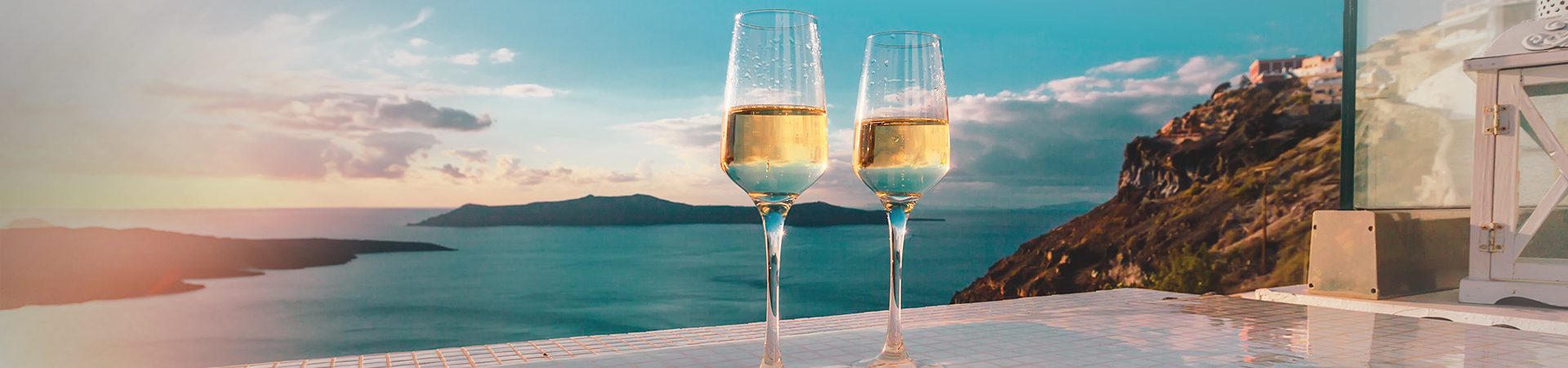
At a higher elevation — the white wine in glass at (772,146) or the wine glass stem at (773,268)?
the white wine in glass at (772,146)

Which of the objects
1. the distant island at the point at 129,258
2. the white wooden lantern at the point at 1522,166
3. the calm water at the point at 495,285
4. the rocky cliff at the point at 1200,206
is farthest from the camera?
the rocky cliff at the point at 1200,206

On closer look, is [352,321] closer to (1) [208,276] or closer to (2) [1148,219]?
(1) [208,276]

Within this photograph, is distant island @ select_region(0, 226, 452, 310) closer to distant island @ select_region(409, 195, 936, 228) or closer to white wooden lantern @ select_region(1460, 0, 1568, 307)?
distant island @ select_region(409, 195, 936, 228)

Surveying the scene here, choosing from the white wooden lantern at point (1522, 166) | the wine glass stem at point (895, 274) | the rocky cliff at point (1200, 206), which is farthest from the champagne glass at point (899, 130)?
the rocky cliff at point (1200, 206)

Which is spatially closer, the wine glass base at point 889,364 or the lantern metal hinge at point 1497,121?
the wine glass base at point 889,364

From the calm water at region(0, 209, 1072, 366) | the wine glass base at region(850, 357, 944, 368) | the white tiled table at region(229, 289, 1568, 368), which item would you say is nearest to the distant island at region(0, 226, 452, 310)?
the calm water at region(0, 209, 1072, 366)

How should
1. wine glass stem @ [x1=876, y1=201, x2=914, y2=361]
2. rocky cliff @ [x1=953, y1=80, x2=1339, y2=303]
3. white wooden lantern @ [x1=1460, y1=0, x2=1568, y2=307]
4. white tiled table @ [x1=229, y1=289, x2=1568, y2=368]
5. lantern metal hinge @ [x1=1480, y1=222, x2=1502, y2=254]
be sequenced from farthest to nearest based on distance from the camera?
rocky cliff @ [x1=953, y1=80, x2=1339, y2=303], lantern metal hinge @ [x1=1480, y1=222, x2=1502, y2=254], white wooden lantern @ [x1=1460, y1=0, x2=1568, y2=307], white tiled table @ [x1=229, y1=289, x2=1568, y2=368], wine glass stem @ [x1=876, y1=201, x2=914, y2=361]

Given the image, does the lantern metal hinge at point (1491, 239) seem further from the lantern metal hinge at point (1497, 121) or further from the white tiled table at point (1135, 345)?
the white tiled table at point (1135, 345)
